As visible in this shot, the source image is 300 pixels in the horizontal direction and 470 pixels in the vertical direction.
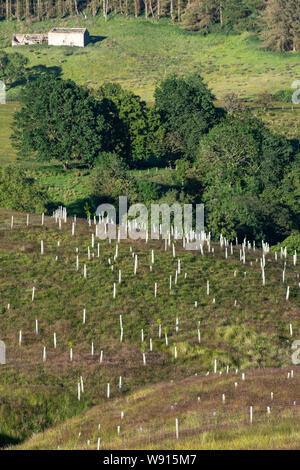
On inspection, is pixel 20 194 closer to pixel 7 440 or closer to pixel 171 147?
pixel 171 147

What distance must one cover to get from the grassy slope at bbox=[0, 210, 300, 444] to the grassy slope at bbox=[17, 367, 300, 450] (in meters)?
3.47

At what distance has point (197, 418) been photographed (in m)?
38.0

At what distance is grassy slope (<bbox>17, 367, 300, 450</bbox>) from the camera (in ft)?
108

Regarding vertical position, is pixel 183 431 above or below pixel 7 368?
above

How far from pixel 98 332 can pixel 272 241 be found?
6639 centimetres

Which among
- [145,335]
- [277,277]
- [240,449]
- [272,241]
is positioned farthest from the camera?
[272,241]

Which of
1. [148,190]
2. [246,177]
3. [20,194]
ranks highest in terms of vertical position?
[20,194]

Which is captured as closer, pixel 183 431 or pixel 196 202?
pixel 183 431

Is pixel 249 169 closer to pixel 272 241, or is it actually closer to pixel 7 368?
pixel 272 241

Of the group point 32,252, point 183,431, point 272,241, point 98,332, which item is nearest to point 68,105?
point 272,241

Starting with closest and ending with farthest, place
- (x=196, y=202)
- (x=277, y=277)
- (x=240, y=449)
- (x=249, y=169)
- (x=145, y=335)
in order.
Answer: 1. (x=240, y=449)
2. (x=145, y=335)
3. (x=277, y=277)
4. (x=196, y=202)
5. (x=249, y=169)

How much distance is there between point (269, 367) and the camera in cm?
5322

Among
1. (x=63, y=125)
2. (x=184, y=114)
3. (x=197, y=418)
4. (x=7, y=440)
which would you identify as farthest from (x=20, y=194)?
(x=197, y=418)

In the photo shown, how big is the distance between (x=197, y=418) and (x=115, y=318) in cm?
2353
